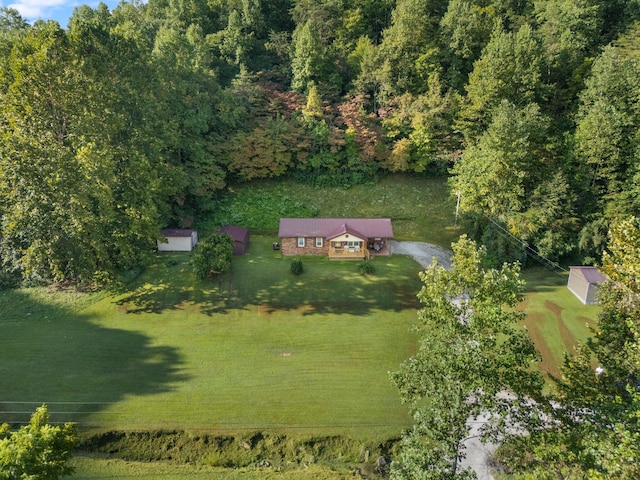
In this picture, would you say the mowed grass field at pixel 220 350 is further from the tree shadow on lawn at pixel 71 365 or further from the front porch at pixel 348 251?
the front porch at pixel 348 251

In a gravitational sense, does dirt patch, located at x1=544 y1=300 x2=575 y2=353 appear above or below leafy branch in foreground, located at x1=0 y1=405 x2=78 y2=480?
below

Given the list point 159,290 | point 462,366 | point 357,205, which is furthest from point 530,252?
point 159,290

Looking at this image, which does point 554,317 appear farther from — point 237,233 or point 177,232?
point 177,232

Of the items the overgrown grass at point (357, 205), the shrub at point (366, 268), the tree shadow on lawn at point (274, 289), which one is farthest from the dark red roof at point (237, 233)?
the shrub at point (366, 268)

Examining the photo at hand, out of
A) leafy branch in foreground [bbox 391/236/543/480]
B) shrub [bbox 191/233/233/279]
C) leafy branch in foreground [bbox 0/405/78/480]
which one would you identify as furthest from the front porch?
leafy branch in foreground [bbox 0/405/78/480]

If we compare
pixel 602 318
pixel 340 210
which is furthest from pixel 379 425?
pixel 340 210

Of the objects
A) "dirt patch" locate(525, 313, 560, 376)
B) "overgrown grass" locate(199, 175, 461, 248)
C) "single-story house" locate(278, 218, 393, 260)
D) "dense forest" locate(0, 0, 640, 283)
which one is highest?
"dense forest" locate(0, 0, 640, 283)

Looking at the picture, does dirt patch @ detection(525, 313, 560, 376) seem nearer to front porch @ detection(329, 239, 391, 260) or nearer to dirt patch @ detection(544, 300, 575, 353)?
dirt patch @ detection(544, 300, 575, 353)

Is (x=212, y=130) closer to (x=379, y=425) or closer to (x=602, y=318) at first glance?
(x=379, y=425)
